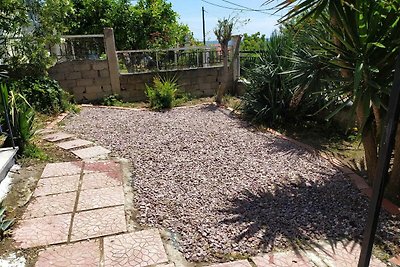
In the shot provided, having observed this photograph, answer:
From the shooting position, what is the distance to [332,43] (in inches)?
115

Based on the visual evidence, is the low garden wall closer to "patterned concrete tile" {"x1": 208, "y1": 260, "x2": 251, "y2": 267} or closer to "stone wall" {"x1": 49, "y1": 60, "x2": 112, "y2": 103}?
"stone wall" {"x1": 49, "y1": 60, "x2": 112, "y2": 103}

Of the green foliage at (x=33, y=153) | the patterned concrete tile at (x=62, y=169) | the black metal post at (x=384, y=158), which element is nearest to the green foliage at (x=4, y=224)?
the patterned concrete tile at (x=62, y=169)

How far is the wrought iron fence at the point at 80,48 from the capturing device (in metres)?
7.46

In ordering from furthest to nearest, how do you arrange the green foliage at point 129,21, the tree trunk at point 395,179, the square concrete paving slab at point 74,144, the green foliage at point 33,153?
the green foliage at point 129,21, the square concrete paving slab at point 74,144, the green foliage at point 33,153, the tree trunk at point 395,179

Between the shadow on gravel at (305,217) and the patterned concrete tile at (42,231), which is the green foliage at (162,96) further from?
the patterned concrete tile at (42,231)

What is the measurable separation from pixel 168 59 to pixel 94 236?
6.76 m

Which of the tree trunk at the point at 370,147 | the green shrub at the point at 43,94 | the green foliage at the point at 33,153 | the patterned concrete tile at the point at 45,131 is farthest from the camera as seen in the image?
the green shrub at the point at 43,94

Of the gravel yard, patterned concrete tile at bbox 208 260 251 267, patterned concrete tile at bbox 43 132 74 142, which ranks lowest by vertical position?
patterned concrete tile at bbox 208 260 251 267

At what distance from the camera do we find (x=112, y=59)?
25.9ft

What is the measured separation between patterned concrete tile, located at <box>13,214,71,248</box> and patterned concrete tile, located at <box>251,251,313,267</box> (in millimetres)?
1497

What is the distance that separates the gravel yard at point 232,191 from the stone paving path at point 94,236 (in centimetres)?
16

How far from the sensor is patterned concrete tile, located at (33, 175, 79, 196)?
10.4 ft

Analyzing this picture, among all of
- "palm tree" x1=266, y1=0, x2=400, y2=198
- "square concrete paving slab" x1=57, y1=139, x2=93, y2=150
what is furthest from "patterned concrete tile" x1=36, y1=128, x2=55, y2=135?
"palm tree" x1=266, y1=0, x2=400, y2=198

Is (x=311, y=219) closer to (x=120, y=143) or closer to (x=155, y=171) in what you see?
(x=155, y=171)
